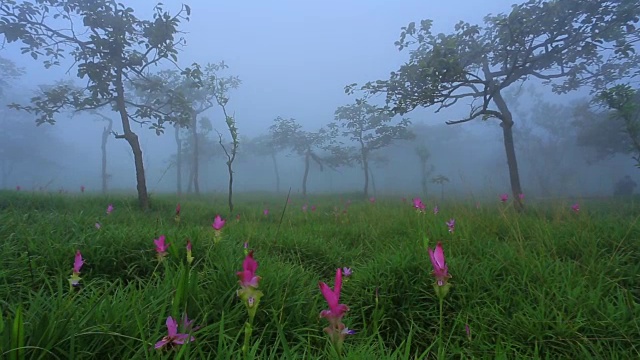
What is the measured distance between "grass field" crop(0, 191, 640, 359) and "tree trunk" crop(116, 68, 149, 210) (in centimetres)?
388

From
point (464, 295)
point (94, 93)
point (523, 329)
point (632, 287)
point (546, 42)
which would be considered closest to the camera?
point (523, 329)

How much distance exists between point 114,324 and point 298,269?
1.46 meters

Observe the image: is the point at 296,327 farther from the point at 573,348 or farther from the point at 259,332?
the point at 573,348

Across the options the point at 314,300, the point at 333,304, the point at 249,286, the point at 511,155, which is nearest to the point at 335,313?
the point at 333,304

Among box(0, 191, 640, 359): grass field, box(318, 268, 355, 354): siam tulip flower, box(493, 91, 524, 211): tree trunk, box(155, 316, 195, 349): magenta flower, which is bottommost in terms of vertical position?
box(0, 191, 640, 359): grass field

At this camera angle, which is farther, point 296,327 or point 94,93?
point 94,93

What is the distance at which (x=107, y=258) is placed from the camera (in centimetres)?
262

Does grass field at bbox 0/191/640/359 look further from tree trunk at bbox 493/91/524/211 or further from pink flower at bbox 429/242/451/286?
tree trunk at bbox 493/91/524/211

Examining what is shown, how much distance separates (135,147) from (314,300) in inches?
305

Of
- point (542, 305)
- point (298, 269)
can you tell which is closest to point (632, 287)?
point (542, 305)

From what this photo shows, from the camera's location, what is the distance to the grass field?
134cm

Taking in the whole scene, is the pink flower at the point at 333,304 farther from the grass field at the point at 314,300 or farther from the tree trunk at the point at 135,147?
the tree trunk at the point at 135,147

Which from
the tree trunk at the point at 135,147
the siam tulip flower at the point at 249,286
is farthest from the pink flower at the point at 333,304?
the tree trunk at the point at 135,147

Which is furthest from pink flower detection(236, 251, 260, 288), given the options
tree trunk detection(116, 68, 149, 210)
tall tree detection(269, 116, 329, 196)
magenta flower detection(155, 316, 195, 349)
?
tall tree detection(269, 116, 329, 196)
